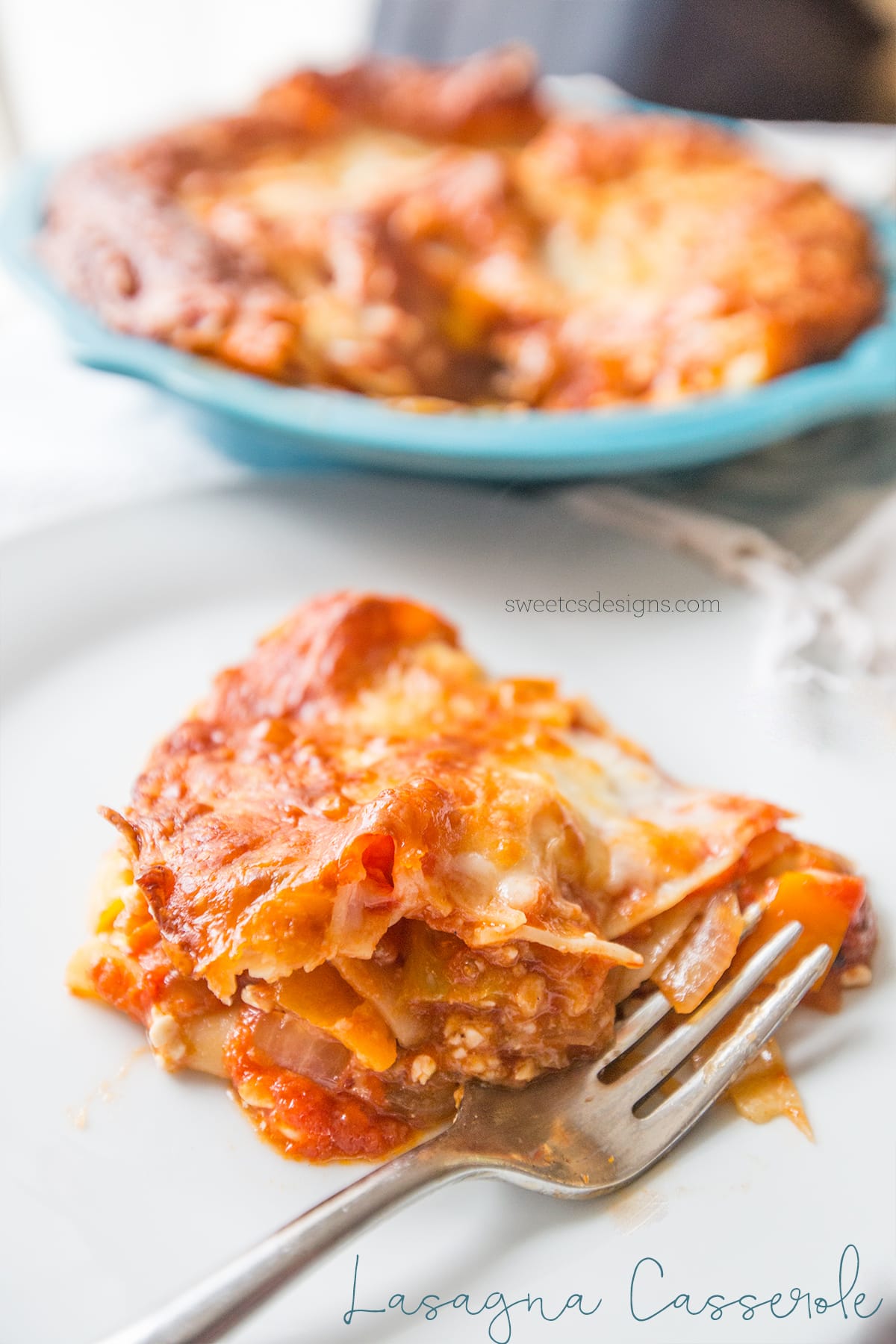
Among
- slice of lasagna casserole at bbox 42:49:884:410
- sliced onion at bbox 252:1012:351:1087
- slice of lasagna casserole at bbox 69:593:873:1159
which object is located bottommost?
sliced onion at bbox 252:1012:351:1087

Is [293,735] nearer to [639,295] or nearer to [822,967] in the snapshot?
[822,967]

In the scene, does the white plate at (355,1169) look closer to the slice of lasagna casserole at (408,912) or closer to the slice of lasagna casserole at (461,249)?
the slice of lasagna casserole at (408,912)
